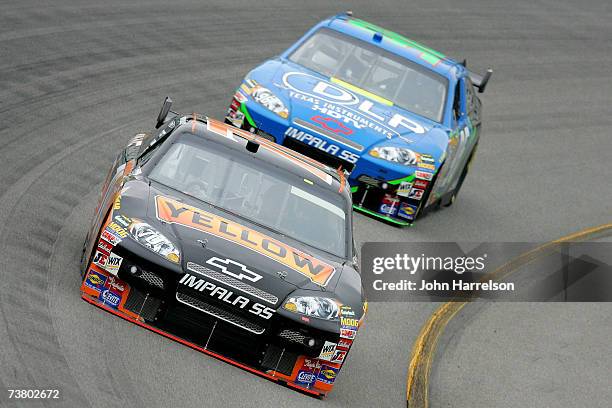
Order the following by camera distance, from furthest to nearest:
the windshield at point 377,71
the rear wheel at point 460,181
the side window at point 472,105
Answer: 1. the side window at point 472,105
2. the rear wheel at point 460,181
3. the windshield at point 377,71

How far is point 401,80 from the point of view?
1340 centimetres

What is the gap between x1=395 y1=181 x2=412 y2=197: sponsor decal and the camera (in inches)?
480

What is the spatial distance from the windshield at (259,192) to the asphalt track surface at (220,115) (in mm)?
994

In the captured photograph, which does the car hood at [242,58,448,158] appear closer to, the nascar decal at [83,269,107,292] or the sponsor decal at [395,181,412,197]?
the sponsor decal at [395,181,412,197]

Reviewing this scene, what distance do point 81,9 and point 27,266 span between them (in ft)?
31.0

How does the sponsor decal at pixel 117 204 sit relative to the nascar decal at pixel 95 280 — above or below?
above

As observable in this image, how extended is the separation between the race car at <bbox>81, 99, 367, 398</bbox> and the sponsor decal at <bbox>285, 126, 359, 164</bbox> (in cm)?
331

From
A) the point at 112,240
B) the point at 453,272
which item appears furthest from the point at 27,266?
the point at 453,272

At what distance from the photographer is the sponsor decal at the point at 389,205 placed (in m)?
12.2

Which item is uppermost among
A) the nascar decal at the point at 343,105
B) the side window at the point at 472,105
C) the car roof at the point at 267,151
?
the side window at the point at 472,105

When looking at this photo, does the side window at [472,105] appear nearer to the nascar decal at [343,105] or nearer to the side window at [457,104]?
the side window at [457,104]

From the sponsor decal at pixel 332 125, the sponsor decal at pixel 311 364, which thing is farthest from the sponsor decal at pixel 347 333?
the sponsor decal at pixel 332 125

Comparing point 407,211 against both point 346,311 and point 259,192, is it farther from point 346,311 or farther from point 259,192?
point 346,311

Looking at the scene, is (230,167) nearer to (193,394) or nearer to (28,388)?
(193,394)
